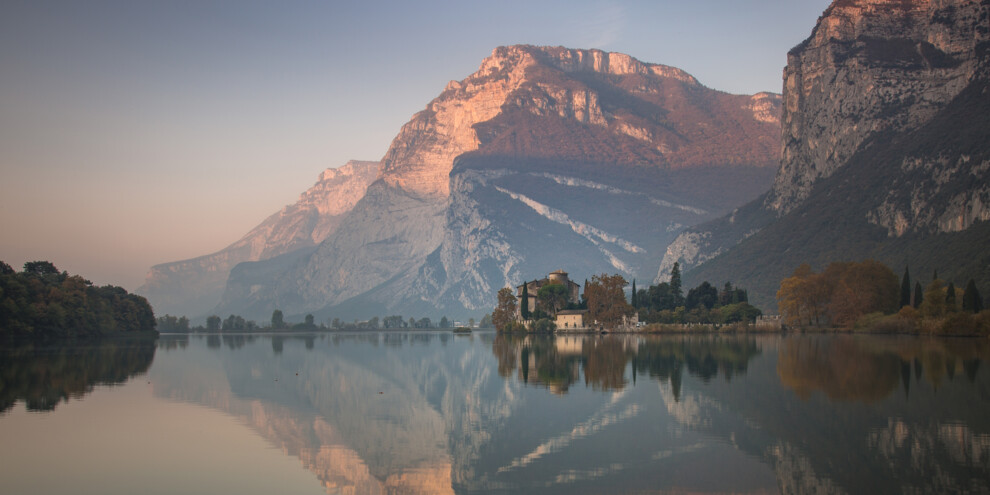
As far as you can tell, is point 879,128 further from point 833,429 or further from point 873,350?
point 833,429

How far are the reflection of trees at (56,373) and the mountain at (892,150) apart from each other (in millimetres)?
93097

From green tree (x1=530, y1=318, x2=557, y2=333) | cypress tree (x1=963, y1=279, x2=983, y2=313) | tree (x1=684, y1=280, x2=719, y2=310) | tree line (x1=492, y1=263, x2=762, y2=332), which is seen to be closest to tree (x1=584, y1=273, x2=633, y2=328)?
tree line (x1=492, y1=263, x2=762, y2=332)

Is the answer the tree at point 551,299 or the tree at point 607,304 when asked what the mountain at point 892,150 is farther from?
the tree at point 551,299

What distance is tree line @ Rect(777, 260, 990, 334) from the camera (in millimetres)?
83938

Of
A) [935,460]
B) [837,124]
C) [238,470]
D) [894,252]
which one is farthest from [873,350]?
[837,124]

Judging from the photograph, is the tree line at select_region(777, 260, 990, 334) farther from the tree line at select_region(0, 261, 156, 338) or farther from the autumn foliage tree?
the tree line at select_region(0, 261, 156, 338)

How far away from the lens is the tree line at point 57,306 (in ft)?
304

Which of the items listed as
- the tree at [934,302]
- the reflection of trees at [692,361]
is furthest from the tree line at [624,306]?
the reflection of trees at [692,361]

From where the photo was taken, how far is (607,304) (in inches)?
4872

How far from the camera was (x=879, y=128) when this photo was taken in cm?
17175

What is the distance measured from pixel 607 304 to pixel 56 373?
82.8 m

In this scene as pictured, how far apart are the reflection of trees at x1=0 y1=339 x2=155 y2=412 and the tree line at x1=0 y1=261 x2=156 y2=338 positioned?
14.9m

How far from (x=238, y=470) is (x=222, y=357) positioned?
5776 centimetres

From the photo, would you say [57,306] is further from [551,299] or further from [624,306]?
[624,306]
